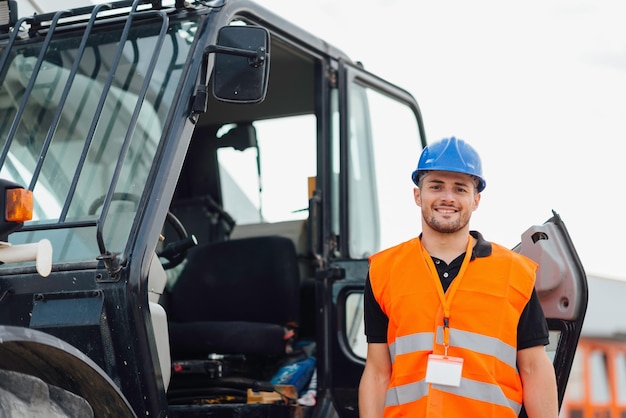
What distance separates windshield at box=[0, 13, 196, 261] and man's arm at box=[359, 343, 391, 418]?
2.74 feet

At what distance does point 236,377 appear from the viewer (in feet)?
14.0

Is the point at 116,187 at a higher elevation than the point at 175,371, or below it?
higher

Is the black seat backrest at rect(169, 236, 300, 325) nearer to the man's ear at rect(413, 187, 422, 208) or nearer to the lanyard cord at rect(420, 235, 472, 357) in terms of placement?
the man's ear at rect(413, 187, 422, 208)

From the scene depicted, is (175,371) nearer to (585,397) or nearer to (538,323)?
(538,323)

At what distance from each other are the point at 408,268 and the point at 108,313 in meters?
0.89

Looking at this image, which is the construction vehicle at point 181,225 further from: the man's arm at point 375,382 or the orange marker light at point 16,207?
the man's arm at point 375,382

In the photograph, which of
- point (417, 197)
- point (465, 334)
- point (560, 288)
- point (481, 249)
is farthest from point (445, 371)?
point (560, 288)

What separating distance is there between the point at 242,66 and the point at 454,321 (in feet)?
3.33

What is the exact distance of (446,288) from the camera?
9.91 feet

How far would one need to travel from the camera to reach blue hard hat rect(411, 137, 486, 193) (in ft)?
10.0

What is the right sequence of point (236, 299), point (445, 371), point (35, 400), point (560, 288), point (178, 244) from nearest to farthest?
point (35, 400) → point (445, 371) → point (560, 288) → point (178, 244) → point (236, 299)

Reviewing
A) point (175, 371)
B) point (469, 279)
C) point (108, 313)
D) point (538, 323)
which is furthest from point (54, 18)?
point (538, 323)

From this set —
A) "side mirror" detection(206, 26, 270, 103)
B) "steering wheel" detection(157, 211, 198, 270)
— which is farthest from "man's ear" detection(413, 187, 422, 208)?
"steering wheel" detection(157, 211, 198, 270)

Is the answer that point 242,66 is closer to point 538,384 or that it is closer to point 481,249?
point 481,249
